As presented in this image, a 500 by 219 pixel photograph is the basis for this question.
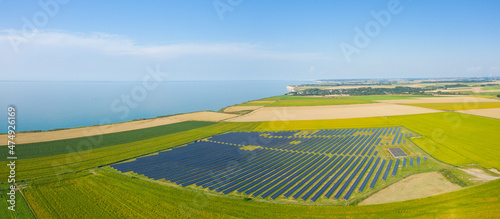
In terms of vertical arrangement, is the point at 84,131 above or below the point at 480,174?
below

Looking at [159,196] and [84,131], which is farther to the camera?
[84,131]

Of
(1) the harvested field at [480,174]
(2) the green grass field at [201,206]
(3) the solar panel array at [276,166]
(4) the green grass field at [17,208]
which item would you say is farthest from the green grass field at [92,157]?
(1) the harvested field at [480,174]

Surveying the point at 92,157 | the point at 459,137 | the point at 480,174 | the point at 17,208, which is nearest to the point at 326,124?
the point at 459,137

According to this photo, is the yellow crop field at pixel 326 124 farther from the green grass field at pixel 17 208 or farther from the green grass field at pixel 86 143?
the green grass field at pixel 17 208

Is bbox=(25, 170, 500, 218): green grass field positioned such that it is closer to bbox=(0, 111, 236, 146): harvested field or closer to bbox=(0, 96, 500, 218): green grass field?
bbox=(0, 96, 500, 218): green grass field

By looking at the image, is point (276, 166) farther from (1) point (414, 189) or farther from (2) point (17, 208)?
(2) point (17, 208)

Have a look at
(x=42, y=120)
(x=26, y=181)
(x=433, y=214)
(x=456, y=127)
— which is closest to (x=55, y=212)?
(x=26, y=181)
